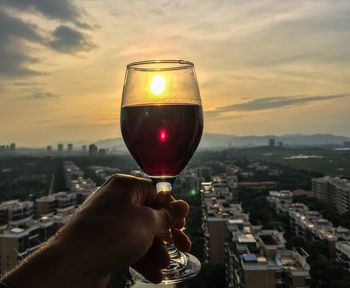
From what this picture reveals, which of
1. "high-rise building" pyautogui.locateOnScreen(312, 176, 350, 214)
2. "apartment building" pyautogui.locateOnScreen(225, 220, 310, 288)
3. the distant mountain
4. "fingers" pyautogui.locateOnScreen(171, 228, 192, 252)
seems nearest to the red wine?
"fingers" pyautogui.locateOnScreen(171, 228, 192, 252)

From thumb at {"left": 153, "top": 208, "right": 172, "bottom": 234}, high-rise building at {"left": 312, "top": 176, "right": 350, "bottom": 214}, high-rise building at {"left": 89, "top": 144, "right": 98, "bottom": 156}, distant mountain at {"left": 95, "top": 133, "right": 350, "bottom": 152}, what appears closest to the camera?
thumb at {"left": 153, "top": 208, "right": 172, "bottom": 234}

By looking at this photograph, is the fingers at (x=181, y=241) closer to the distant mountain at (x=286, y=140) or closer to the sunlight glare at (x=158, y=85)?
the sunlight glare at (x=158, y=85)

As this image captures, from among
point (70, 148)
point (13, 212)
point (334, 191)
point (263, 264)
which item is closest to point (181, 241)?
point (263, 264)

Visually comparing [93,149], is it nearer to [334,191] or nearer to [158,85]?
[334,191]

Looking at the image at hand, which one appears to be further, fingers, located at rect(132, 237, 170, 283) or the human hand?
fingers, located at rect(132, 237, 170, 283)

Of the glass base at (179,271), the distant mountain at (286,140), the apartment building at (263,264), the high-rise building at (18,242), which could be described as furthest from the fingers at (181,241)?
the distant mountain at (286,140)

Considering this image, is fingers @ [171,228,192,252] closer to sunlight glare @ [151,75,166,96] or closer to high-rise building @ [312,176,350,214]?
sunlight glare @ [151,75,166,96]

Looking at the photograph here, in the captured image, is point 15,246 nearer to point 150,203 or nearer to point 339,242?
point 339,242

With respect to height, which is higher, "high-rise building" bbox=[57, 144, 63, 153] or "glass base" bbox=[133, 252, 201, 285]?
"high-rise building" bbox=[57, 144, 63, 153]
